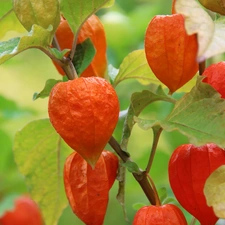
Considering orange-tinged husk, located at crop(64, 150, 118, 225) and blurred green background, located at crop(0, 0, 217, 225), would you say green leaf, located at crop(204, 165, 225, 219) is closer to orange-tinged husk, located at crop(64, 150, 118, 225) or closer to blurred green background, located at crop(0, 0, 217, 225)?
orange-tinged husk, located at crop(64, 150, 118, 225)

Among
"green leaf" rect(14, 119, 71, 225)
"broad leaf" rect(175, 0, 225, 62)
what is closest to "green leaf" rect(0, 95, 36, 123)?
"green leaf" rect(14, 119, 71, 225)

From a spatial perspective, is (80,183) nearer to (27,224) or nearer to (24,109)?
(27,224)

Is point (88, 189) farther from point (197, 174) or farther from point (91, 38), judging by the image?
point (91, 38)

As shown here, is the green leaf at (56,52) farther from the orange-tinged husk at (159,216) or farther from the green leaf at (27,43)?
the orange-tinged husk at (159,216)

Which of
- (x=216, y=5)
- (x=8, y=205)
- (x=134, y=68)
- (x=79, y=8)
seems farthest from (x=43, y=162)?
(x=8, y=205)

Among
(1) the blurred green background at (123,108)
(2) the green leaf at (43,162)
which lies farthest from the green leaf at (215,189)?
(1) the blurred green background at (123,108)

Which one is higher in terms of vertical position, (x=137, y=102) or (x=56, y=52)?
(x=56, y=52)
